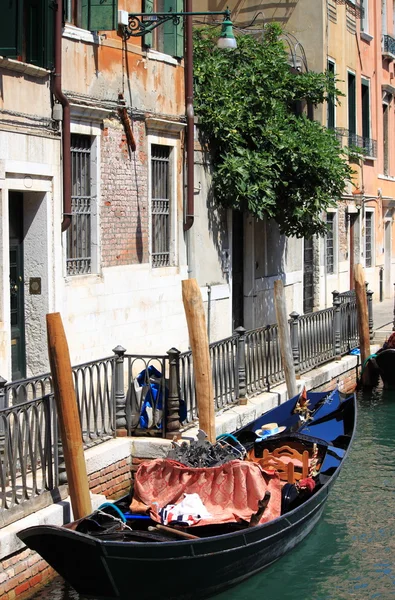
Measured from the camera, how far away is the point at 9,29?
10.3m

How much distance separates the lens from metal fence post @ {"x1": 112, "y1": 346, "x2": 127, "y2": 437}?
10219 millimetres

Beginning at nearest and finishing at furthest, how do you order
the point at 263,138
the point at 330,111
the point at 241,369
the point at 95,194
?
the point at 95,194 < the point at 241,369 < the point at 263,138 < the point at 330,111

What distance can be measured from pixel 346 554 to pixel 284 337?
14.0ft

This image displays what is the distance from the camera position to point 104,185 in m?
12.7

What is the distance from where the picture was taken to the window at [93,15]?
39.8ft

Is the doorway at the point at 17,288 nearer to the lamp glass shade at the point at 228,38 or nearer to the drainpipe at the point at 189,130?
the lamp glass shade at the point at 228,38

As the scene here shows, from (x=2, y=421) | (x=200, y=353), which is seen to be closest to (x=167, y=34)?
(x=200, y=353)

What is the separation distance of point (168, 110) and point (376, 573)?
7246 millimetres

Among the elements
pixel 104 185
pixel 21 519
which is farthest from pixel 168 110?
pixel 21 519

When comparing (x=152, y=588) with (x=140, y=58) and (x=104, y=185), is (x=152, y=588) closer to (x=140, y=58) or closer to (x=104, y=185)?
(x=104, y=185)

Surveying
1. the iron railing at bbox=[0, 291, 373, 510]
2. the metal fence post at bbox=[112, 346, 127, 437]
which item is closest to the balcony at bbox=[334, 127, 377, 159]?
the iron railing at bbox=[0, 291, 373, 510]

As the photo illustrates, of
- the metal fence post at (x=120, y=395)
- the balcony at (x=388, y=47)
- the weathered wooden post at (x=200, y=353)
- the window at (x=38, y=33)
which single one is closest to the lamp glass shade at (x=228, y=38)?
the window at (x=38, y=33)

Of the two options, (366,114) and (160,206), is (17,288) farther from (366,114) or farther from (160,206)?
(366,114)

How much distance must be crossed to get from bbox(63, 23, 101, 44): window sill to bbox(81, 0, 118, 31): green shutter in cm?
9
